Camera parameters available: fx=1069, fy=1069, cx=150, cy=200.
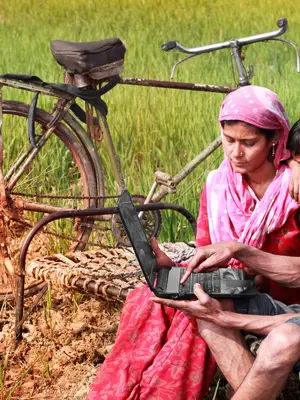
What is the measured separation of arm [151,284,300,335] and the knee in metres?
0.14

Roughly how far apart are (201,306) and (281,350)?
31 centimetres

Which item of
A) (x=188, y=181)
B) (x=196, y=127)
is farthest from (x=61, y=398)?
(x=196, y=127)

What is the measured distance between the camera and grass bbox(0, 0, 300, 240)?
602 cm

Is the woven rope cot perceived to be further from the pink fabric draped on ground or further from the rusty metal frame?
the pink fabric draped on ground

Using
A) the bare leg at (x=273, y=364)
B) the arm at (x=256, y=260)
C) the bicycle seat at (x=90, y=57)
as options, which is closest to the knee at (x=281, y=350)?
the bare leg at (x=273, y=364)

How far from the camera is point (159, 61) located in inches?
325

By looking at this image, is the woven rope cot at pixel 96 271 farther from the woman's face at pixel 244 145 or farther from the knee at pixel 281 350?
the knee at pixel 281 350

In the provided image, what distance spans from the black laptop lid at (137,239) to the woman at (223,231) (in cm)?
22

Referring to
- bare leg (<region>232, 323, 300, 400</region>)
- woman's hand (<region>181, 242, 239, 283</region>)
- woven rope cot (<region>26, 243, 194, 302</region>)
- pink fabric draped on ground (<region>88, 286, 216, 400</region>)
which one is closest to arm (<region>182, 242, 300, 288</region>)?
woman's hand (<region>181, 242, 239, 283</region>)

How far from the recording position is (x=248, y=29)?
948cm

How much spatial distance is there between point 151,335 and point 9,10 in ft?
26.7

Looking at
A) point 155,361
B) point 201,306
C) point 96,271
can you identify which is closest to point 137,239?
point 201,306

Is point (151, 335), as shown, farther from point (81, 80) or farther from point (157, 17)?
point (157, 17)

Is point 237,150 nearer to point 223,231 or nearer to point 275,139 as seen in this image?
point 275,139
